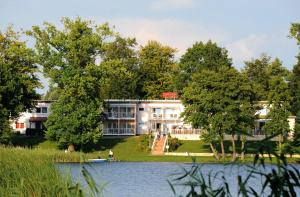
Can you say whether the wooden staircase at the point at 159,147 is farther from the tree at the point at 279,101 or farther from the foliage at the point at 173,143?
the tree at the point at 279,101

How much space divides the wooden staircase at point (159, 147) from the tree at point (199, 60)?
13.6 meters

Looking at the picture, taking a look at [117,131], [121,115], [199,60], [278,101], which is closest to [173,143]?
[278,101]

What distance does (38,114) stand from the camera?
80.4m

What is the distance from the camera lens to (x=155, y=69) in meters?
87.4

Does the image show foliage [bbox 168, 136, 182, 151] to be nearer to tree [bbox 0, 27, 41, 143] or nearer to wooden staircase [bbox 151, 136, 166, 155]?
wooden staircase [bbox 151, 136, 166, 155]

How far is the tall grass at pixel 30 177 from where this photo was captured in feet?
43.8

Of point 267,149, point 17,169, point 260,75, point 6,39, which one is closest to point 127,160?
point 6,39

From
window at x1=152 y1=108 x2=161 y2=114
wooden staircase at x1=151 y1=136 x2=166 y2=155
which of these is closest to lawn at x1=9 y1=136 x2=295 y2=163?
wooden staircase at x1=151 y1=136 x2=166 y2=155

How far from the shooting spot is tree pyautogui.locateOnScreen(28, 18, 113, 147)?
60.1 m

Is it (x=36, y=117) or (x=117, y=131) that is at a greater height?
(x=36, y=117)

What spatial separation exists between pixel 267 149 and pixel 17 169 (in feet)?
28.6

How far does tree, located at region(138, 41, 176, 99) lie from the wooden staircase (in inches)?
662

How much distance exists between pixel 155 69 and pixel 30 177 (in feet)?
239

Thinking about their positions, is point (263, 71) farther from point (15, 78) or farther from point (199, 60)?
point (15, 78)
